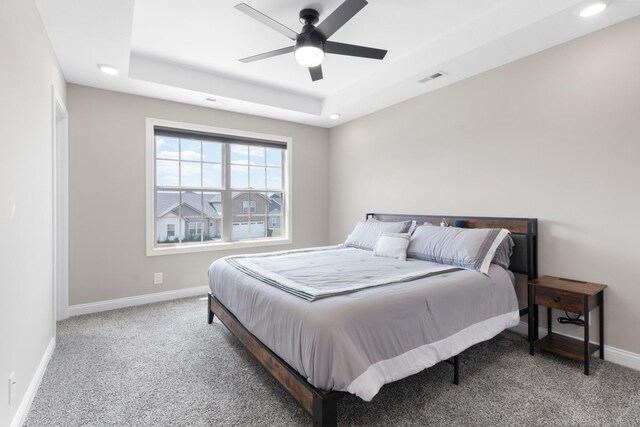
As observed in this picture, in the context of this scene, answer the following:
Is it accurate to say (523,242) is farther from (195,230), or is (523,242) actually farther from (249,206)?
(195,230)

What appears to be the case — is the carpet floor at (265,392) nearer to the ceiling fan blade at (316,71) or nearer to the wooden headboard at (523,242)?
the wooden headboard at (523,242)

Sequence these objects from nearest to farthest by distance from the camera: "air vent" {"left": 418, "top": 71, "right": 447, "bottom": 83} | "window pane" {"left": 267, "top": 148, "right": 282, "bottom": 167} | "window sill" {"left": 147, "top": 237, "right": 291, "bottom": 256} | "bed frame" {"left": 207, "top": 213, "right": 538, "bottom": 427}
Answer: "bed frame" {"left": 207, "top": 213, "right": 538, "bottom": 427}
"air vent" {"left": 418, "top": 71, "right": 447, "bottom": 83}
"window sill" {"left": 147, "top": 237, "right": 291, "bottom": 256}
"window pane" {"left": 267, "top": 148, "right": 282, "bottom": 167}

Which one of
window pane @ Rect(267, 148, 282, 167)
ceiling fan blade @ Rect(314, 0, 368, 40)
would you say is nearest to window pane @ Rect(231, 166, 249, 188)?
window pane @ Rect(267, 148, 282, 167)

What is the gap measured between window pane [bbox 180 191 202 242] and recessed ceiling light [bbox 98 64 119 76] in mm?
1556

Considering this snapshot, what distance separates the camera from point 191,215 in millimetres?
4238

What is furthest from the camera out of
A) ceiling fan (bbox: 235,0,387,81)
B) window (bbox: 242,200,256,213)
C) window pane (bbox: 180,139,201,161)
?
window (bbox: 242,200,256,213)

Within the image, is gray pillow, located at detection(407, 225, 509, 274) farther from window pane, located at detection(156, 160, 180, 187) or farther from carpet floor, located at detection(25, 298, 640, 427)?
window pane, located at detection(156, 160, 180, 187)

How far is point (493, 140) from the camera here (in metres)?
3.12

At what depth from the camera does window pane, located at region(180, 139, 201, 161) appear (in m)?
4.14

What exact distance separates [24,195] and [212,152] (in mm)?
2633

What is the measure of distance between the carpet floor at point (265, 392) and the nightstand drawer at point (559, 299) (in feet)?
1.42

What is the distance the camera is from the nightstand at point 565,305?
87.3 inches

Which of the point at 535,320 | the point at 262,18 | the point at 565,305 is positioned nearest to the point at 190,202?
the point at 262,18

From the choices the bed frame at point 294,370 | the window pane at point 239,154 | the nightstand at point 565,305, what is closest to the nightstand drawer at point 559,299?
the nightstand at point 565,305
